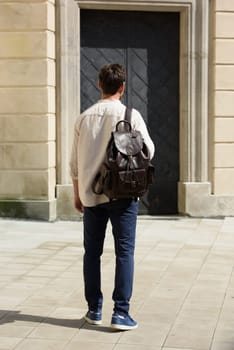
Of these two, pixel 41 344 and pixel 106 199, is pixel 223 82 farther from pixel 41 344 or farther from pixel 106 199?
pixel 41 344

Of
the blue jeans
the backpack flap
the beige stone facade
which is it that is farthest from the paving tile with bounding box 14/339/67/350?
the beige stone facade

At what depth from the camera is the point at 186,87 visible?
1111cm

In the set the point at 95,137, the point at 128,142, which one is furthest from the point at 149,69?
the point at 128,142

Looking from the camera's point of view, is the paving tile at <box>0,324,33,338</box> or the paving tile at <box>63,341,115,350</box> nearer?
the paving tile at <box>63,341,115,350</box>

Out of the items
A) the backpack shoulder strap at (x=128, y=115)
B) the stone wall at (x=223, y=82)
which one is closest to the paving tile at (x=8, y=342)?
the backpack shoulder strap at (x=128, y=115)

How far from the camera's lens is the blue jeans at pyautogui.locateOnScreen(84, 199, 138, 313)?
5039 mm

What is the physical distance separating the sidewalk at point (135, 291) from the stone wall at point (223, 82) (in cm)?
136

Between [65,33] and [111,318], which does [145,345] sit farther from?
[65,33]

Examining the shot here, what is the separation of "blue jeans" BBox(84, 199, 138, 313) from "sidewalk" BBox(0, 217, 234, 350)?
0.92ft

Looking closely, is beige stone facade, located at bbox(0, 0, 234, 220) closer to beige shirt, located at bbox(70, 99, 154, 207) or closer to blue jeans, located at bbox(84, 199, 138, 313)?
blue jeans, located at bbox(84, 199, 138, 313)

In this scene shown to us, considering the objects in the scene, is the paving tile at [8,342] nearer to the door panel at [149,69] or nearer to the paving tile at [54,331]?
the paving tile at [54,331]

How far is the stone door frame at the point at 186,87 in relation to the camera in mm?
10836

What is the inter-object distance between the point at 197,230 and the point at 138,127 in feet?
17.0

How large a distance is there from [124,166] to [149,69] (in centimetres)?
659
